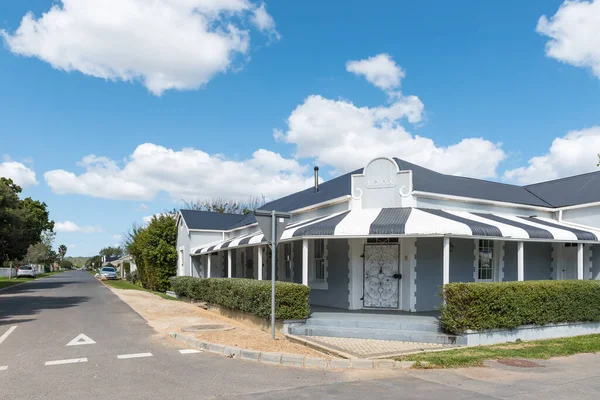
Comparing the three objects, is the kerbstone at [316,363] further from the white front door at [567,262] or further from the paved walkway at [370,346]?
the white front door at [567,262]

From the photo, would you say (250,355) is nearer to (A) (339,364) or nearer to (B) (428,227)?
(A) (339,364)

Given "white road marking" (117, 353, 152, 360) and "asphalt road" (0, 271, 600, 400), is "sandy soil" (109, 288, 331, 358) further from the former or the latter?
"white road marking" (117, 353, 152, 360)

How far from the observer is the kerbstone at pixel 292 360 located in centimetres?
843

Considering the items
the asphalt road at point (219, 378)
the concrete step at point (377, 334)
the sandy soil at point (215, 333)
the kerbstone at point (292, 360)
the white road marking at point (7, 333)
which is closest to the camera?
the asphalt road at point (219, 378)

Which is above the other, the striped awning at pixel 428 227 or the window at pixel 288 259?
the striped awning at pixel 428 227

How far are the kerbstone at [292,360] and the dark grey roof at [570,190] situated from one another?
12.5 m

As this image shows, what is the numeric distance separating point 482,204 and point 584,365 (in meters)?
7.16

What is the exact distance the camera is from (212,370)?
798 centimetres

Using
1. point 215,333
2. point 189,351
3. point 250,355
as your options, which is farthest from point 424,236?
point 189,351

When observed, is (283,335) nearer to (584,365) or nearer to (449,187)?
(584,365)

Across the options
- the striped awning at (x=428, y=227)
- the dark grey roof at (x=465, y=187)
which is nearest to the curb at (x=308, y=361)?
the striped awning at (x=428, y=227)

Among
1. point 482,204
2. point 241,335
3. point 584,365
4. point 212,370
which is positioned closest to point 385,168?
point 482,204

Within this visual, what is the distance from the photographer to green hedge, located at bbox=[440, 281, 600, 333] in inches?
406

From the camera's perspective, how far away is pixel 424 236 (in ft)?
37.4
